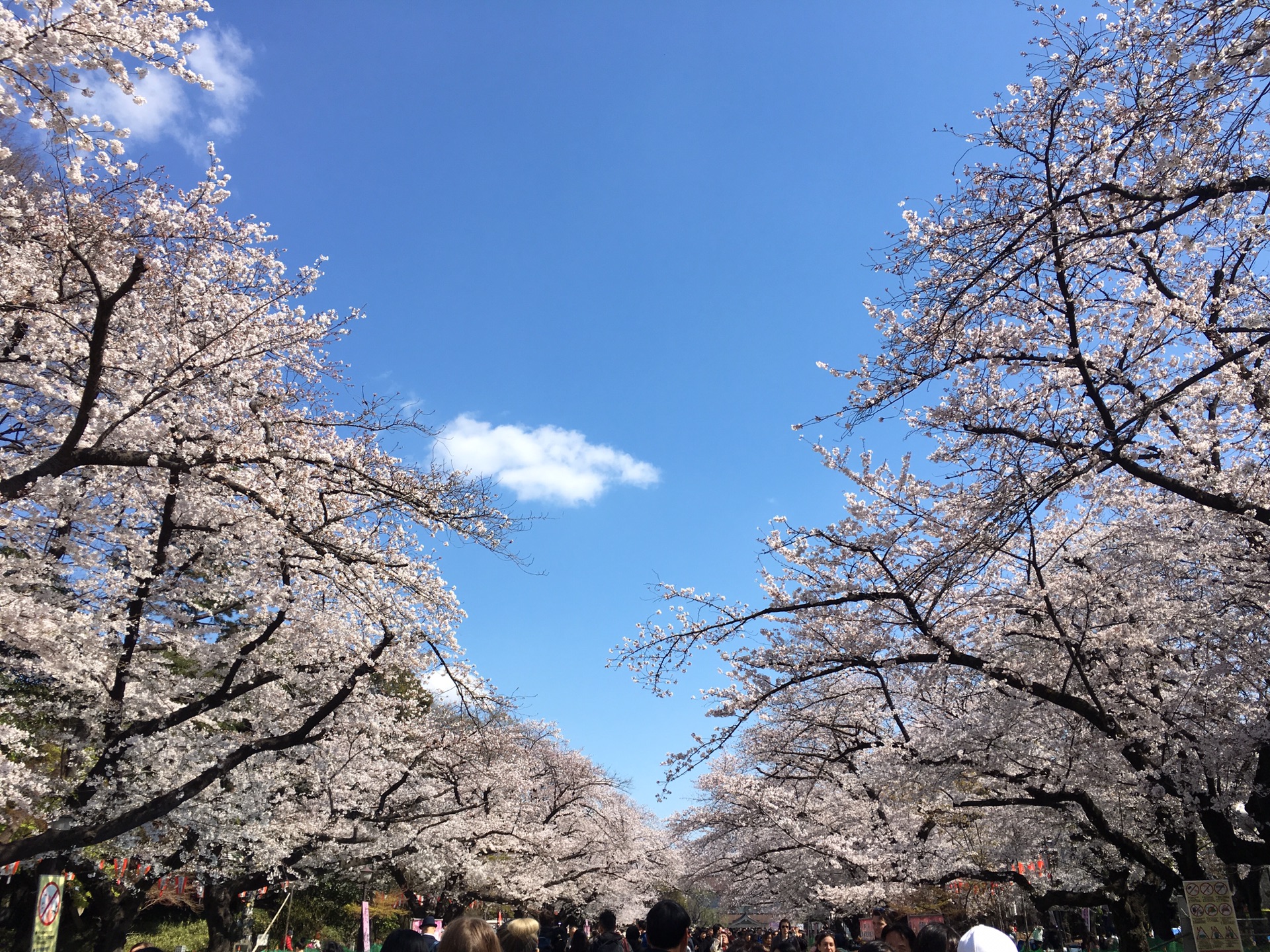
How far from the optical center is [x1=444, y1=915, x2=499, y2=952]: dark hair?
10.2 ft

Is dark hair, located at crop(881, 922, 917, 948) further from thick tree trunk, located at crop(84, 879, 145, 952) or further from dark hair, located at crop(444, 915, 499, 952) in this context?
thick tree trunk, located at crop(84, 879, 145, 952)

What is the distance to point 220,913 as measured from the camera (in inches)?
663

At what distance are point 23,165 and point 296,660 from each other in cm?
878

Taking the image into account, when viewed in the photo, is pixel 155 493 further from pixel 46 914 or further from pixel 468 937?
pixel 468 937

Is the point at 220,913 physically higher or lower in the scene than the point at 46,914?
lower

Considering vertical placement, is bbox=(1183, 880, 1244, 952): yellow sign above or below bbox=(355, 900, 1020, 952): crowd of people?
below

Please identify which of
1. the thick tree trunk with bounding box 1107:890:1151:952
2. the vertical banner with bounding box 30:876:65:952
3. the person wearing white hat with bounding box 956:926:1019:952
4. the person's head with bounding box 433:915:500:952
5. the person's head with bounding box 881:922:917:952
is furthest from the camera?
the thick tree trunk with bounding box 1107:890:1151:952

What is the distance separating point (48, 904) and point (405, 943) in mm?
6906

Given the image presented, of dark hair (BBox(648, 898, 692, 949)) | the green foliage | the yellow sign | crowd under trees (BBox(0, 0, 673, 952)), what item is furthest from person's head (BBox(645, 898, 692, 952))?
the green foliage

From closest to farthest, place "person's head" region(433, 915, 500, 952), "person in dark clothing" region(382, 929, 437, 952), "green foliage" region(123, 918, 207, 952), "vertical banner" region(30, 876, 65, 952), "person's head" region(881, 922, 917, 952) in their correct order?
"person's head" region(433, 915, 500, 952) < "person in dark clothing" region(382, 929, 437, 952) < "person's head" region(881, 922, 917, 952) < "vertical banner" region(30, 876, 65, 952) < "green foliage" region(123, 918, 207, 952)

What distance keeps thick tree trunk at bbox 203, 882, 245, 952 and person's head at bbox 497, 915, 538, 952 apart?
1524 centimetres

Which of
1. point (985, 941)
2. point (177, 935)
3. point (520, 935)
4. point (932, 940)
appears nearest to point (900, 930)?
point (932, 940)

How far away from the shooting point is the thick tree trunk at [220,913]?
16.7 m

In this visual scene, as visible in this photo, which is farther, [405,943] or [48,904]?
[48,904]
